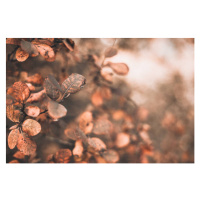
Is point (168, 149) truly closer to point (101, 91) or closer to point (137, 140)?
point (137, 140)

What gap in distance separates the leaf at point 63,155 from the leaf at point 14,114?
0.18 meters

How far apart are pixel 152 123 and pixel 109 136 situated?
0.20 meters

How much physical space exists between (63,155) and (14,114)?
0.21 m

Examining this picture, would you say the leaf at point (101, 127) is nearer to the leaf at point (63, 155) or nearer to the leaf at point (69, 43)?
the leaf at point (63, 155)

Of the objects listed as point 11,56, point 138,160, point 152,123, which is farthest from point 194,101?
point 11,56

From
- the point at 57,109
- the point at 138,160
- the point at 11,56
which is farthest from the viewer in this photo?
the point at 138,160

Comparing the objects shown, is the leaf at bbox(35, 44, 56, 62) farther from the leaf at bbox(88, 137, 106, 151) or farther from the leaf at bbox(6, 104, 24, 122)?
the leaf at bbox(88, 137, 106, 151)

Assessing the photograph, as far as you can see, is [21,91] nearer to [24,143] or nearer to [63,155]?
[24,143]

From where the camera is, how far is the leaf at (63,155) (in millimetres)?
564

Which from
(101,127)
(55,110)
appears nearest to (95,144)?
(101,127)

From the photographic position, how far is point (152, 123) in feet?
2.33

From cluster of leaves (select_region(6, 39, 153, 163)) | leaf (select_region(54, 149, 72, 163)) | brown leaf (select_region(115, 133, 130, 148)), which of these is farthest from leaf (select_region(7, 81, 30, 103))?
brown leaf (select_region(115, 133, 130, 148))

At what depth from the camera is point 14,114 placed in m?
0.48
